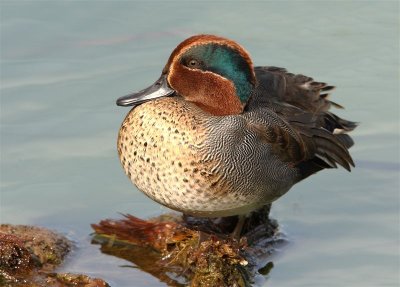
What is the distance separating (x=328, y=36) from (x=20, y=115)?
9.96 feet

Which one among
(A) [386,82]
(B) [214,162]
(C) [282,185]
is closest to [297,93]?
(C) [282,185]

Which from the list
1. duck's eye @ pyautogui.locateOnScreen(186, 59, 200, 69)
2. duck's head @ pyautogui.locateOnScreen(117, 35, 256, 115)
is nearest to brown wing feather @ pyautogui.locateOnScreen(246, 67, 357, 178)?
duck's head @ pyautogui.locateOnScreen(117, 35, 256, 115)

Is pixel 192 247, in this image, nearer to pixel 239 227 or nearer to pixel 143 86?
pixel 239 227

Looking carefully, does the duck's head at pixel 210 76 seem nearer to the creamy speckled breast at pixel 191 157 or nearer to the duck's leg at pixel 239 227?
the creamy speckled breast at pixel 191 157

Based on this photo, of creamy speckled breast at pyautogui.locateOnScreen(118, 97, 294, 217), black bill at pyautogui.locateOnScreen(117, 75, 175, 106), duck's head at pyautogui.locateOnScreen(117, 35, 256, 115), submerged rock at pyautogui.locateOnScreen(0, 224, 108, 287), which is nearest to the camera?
submerged rock at pyautogui.locateOnScreen(0, 224, 108, 287)

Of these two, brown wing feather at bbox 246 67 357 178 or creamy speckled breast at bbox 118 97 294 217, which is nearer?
creamy speckled breast at bbox 118 97 294 217

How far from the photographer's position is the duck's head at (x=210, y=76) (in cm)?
641

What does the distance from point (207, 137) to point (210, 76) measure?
0.40m

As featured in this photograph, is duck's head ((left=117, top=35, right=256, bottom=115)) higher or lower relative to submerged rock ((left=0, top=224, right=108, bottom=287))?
higher

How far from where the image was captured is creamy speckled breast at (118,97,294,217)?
6.28m

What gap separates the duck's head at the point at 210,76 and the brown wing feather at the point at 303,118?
27 centimetres

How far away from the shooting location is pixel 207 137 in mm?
6324

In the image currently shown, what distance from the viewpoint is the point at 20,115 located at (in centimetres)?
850

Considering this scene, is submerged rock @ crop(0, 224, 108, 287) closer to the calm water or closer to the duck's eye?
the calm water
